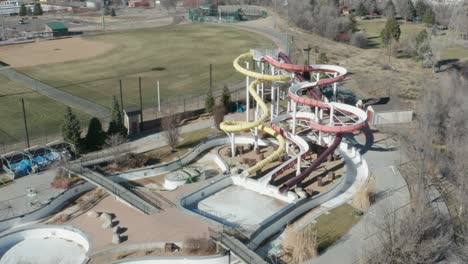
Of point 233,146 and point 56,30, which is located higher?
point 56,30

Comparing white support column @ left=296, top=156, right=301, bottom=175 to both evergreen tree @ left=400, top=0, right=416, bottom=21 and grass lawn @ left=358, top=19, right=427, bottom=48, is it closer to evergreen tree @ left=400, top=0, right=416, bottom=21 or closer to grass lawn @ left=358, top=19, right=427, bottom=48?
grass lawn @ left=358, top=19, right=427, bottom=48

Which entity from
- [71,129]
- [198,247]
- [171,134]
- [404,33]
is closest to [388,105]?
[171,134]

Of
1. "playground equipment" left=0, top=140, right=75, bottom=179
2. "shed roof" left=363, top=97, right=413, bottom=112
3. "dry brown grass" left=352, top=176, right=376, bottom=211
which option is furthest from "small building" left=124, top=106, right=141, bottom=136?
"shed roof" left=363, top=97, right=413, bottom=112

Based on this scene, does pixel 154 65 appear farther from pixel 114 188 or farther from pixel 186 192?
pixel 186 192

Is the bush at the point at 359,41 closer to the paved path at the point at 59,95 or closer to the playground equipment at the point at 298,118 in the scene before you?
the playground equipment at the point at 298,118

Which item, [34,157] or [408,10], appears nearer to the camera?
[34,157]

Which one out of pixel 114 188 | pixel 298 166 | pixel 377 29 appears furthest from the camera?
pixel 377 29
